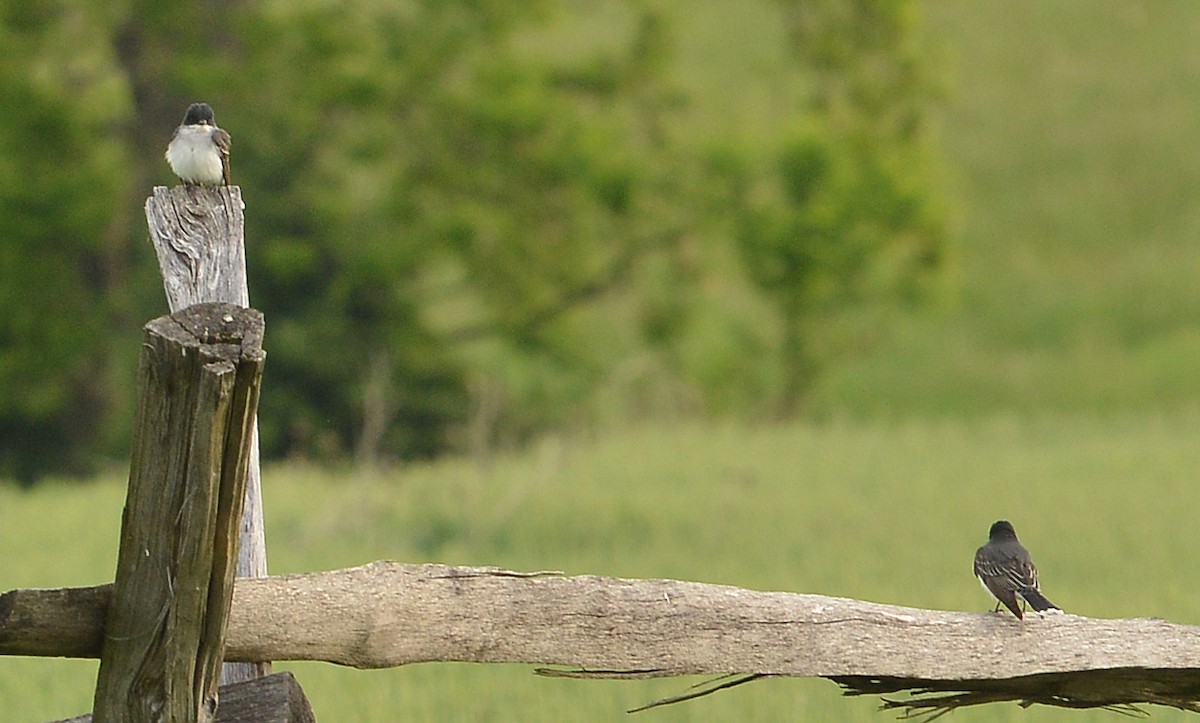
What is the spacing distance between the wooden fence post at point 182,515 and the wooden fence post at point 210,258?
51cm

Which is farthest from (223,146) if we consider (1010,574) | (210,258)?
(1010,574)

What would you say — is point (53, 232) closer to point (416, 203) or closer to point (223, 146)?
point (416, 203)

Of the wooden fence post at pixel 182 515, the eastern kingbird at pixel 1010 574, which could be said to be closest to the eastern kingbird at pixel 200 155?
the wooden fence post at pixel 182 515

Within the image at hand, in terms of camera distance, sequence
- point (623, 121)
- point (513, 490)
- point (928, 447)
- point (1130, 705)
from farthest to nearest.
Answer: point (623, 121) → point (928, 447) → point (513, 490) → point (1130, 705)

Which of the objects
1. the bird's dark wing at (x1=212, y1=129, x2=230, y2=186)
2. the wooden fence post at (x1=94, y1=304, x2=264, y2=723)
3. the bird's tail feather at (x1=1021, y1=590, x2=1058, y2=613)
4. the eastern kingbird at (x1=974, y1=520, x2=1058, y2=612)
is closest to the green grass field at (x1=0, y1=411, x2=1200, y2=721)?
the eastern kingbird at (x1=974, y1=520, x2=1058, y2=612)

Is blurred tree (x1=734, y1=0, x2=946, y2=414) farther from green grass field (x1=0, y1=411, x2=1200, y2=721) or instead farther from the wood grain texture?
the wood grain texture

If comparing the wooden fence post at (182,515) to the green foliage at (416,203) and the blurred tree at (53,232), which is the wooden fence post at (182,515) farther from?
the blurred tree at (53,232)

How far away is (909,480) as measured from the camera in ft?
37.7

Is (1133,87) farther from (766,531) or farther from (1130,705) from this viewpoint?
(1130,705)

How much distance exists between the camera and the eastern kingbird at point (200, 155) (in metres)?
3.93

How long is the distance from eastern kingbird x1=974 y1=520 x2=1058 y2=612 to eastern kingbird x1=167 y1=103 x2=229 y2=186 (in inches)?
85.6

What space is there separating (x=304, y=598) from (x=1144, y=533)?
6983 millimetres

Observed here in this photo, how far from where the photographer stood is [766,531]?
31.6 feet

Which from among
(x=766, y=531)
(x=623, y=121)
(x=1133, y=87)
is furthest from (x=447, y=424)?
(x=1133, y=87)
